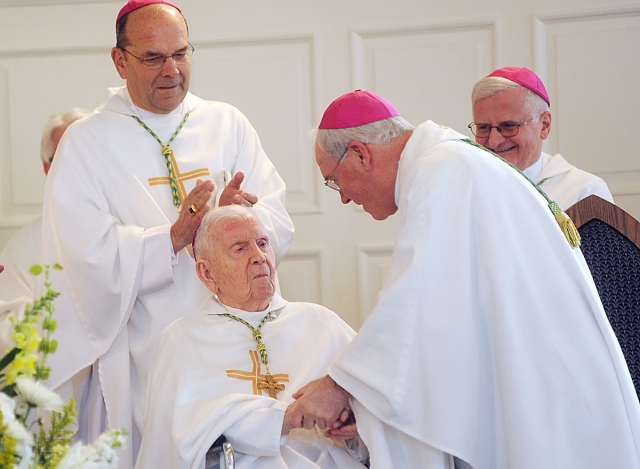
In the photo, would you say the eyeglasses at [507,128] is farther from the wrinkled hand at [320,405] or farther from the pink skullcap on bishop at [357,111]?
the wrinkled hand at [320,405]

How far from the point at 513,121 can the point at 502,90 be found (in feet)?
0.56

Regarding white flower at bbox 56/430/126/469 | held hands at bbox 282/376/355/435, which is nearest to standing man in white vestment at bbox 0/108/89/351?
held hands at bbox 282/376/355/435

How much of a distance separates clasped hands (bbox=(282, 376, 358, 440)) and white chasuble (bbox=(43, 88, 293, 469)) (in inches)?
47.1

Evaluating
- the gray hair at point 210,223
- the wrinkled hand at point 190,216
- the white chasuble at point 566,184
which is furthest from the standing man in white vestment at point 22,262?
the white chasuble at point 566,184

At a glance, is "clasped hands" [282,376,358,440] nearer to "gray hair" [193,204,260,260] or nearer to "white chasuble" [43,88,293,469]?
"gray hair" [193,204,260,260]

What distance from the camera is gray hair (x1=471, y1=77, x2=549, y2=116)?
14.1 ft

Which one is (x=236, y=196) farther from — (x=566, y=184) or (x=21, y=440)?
(x=21, y=440)

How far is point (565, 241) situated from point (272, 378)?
1248mm

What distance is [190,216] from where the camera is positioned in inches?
151

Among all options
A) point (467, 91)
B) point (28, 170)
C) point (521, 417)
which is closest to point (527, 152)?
point (467, 91)

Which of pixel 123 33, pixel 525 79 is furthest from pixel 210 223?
pixel 525 79

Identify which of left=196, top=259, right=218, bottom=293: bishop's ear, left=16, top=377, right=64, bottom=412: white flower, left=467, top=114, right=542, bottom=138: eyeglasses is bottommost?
left=16, top=377, right=64, bottom=412: white flower

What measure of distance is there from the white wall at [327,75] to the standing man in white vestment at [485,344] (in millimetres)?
2898

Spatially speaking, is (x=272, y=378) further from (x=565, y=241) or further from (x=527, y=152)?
(x=527, y=152)
